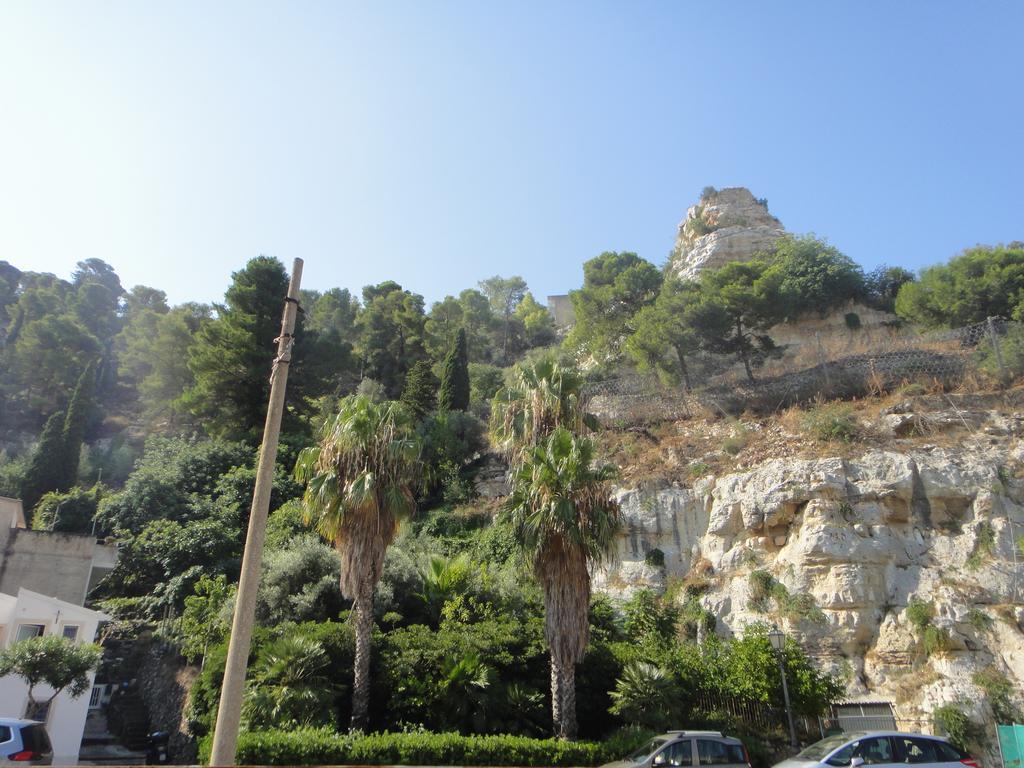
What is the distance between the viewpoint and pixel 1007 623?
673 inches

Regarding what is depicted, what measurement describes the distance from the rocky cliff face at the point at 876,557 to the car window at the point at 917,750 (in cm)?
671

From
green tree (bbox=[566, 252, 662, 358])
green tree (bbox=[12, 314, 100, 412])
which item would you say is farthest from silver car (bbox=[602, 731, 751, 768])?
green tree (bbox=[12, 314, 100, 412])

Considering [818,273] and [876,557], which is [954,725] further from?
[818,273]

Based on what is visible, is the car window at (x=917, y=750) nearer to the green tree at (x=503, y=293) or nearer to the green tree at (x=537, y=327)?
the green tree at (x=537, y=327)

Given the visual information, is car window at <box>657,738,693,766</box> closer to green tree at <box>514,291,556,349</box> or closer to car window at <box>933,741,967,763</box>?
car window at <box>933,741,967,763</box>

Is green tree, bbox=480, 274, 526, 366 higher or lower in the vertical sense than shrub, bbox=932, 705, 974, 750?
higher

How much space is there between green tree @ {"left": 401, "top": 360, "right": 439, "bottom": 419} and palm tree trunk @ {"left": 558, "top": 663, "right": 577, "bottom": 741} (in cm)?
2026

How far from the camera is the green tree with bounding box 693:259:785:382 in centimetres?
3109

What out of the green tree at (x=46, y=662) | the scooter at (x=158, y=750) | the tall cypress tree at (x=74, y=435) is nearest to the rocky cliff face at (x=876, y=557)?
the scooter at (x=158, y=750)

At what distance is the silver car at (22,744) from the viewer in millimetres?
9977

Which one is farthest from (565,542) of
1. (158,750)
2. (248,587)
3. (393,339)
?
(393,339)

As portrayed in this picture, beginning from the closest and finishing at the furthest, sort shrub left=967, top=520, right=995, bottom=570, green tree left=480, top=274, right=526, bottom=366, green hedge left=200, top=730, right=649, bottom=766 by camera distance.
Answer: green hedge left=200, top=730, right=649, bottom=766, shrub left=967, top=520, right=995, bottom=570, green tree left=480, top=274, right=526, bottom=366

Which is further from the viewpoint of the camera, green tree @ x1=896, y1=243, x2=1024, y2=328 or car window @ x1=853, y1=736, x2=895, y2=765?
green tree @ x1=896, y1=243, x2=1024, y2=328

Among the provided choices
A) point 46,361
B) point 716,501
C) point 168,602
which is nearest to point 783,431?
point 716,501
